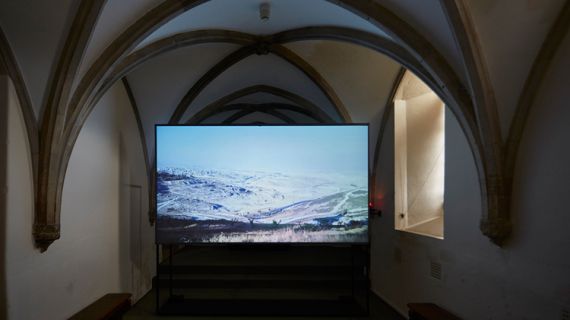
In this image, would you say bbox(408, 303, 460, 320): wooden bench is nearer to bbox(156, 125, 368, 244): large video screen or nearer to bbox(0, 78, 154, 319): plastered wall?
bbox(156, 125, 368, 244): large video screen

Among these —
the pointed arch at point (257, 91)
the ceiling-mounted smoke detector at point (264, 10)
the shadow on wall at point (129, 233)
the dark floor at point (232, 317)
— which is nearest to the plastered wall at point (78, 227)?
the shadow on wall at point (129, 233)

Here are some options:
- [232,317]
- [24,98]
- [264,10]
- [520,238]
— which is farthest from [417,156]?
[24,98]

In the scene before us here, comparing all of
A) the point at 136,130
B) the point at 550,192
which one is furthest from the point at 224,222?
the point at 550,192

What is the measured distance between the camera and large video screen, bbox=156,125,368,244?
4520 millimetres

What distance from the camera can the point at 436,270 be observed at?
3.91 meters

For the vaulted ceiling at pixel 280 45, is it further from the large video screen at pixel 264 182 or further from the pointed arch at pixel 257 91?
the pointed arch at pixel 257 91

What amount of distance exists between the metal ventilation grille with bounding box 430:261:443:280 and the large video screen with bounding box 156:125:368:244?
84 cm

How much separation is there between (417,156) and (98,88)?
3.74m

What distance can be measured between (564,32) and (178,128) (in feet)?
12.3

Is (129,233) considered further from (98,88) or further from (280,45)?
(280,45)

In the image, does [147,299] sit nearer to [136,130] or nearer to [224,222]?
[224,222]

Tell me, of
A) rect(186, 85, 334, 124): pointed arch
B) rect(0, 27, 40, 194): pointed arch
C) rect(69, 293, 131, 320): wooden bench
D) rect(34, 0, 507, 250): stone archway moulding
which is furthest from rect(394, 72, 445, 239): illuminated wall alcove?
rect(0, 27, 40, 194): pointed arch

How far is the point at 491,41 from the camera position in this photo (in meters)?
2.67

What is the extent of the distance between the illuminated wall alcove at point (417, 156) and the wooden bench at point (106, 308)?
3.35 m
